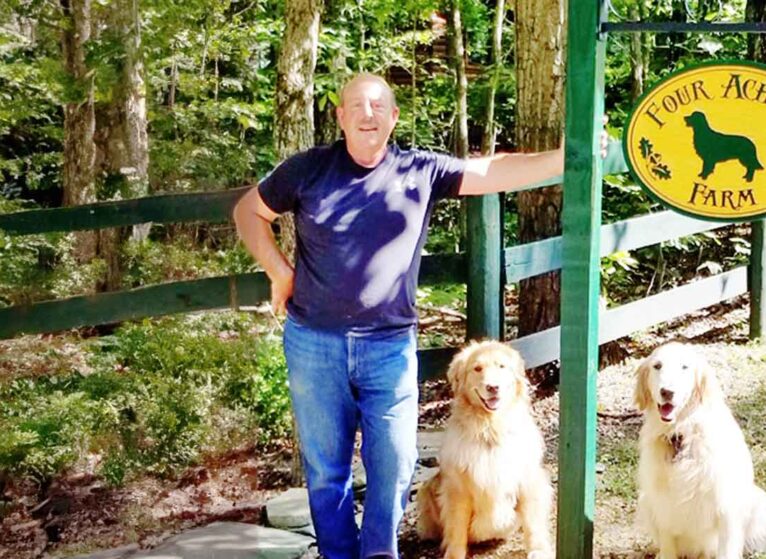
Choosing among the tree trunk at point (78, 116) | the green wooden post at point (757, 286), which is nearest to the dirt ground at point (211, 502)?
the green wooden post at point (757, 286)

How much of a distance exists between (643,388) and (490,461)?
682mm

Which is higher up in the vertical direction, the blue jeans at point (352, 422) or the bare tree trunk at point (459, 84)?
the bare tree trunk at point (459, 84)

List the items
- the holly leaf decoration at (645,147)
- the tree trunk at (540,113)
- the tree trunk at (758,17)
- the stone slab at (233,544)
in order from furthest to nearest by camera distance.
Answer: the tree trunk at (758,17)
the tree trunk at (540,113)
the stone slab at (233,544)
the holly leaf decoration at (645,147)

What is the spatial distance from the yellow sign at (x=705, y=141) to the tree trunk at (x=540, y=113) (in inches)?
107

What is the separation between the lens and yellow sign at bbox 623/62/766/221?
2674 millimetres

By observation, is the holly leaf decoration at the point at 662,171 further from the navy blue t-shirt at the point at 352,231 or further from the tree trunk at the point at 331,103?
the tree trunk at the point at 331,103

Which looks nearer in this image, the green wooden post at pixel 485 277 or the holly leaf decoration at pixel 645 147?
the holly leaf decoration at pixel 645 147

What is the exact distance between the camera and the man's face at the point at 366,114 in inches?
113

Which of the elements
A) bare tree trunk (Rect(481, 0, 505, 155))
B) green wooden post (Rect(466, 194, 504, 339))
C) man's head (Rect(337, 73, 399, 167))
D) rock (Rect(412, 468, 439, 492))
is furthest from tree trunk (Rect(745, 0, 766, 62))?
man's head (Rect(337, 73, 399, 167))

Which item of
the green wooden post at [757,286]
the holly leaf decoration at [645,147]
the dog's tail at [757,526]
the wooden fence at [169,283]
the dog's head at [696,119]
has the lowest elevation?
the dog's tail at [757,526]

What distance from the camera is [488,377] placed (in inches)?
130

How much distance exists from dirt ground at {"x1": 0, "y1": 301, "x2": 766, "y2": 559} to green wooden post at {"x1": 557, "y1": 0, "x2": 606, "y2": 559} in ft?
1.98

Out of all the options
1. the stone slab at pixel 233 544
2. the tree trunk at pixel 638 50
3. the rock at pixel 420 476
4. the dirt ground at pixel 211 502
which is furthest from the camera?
the tree trunk at pixel 638 50

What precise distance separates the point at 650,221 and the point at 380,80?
332 cm
